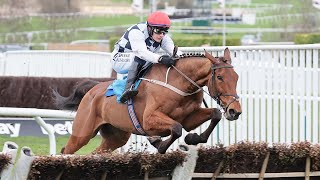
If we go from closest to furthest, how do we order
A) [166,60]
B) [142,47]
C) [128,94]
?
[166,60] < [142,47] < [128,94]

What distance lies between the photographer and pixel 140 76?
9133mm

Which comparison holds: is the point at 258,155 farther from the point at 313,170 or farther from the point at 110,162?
the point at 110,162

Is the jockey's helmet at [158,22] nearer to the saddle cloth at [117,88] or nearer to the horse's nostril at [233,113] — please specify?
the saddle cloth at [117,88]

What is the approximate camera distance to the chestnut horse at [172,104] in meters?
8.26

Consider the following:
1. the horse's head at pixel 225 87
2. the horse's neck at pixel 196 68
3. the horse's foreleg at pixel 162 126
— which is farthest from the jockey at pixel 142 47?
the horse's head at pixel 225 87

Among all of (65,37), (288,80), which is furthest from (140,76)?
(65,37)

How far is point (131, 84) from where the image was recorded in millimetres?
9055

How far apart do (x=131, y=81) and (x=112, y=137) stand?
0.86 metres

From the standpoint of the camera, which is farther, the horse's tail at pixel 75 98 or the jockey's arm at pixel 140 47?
the horse's tail at pixel 75 98

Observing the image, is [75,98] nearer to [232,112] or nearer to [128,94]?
[128,94]

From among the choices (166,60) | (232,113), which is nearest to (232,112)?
(232,113)

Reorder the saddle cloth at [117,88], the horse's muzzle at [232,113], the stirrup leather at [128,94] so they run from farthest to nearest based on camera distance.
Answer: the saddle cloth at [117,88]
the stirrup leather at [128,94]
the horse's muzzle at [232,113]

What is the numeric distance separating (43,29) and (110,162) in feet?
107

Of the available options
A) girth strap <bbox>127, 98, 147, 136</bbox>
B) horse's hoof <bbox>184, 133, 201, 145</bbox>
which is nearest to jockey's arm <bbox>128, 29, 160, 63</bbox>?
girth strap <bbox>127, 98, 147, 136</bbox>
